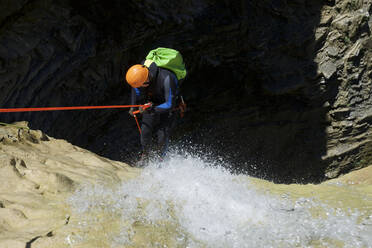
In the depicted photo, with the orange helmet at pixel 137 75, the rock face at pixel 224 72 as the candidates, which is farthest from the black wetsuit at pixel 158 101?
the rock face at pixel 224 72

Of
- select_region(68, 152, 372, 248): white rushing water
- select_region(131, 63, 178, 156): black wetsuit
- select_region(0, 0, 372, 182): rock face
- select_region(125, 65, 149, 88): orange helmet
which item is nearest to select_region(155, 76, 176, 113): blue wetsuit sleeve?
select_region(131, 63, 178, 156): black wetsuit

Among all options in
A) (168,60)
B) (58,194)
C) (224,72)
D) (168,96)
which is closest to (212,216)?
(58,194)

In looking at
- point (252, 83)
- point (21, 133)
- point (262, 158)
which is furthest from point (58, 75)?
point (262, 158)

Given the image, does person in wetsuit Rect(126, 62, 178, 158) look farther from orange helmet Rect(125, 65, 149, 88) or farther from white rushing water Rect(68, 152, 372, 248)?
white rushing water Rect(68, 152, 372, 248)

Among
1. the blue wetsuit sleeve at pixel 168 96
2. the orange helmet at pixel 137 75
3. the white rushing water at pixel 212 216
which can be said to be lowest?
A: the white rushing water at pixel 212 216

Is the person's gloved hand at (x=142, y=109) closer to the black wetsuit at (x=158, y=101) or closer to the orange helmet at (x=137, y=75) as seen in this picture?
the black wetsuit at (x=158, y=101)

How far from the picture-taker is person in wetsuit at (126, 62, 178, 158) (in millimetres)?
5227

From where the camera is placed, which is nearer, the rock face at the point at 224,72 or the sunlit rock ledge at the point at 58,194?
the sunlit rock ledge at the point at 58,194

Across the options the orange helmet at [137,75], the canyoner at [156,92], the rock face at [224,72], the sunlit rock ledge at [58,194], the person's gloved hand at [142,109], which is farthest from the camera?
the rock face at [224,72]

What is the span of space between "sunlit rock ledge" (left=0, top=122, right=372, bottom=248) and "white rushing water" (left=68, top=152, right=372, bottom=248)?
4 centimetres

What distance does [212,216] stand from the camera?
12.0 feet

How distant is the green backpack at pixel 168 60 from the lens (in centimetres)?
554

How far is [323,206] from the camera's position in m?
4.24

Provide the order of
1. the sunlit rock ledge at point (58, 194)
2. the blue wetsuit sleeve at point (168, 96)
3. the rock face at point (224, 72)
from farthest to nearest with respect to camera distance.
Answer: the rock face at point (224, 72) < the blue wetsuit sleeve at point (168, 96) < the sunlit rock ledge at point (58, 194)
